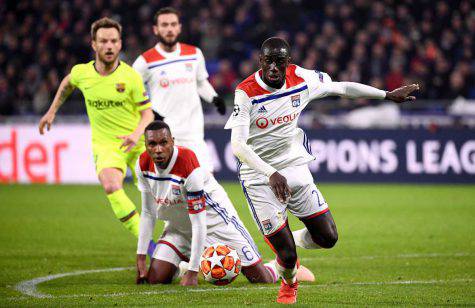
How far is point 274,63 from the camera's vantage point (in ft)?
22.1

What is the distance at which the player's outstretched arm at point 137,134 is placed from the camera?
870cm

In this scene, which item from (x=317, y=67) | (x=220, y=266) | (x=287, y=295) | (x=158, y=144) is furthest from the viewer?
(x=317, y=67)

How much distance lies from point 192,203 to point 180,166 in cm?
37

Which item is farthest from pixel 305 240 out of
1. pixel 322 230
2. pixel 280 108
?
pixel 280 108

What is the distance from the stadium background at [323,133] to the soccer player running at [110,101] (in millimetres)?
1161

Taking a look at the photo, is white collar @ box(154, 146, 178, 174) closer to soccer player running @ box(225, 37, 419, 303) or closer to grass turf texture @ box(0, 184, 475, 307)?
soccer player running @ box(225, 37, 419, 303)

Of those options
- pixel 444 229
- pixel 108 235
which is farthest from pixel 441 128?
pixel 108 235

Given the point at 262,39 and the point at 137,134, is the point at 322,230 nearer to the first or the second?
the point at 137,134

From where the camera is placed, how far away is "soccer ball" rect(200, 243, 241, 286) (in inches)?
295

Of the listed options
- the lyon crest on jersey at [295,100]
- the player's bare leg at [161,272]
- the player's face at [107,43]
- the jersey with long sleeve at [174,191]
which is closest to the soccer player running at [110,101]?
the player's face at [107,43]

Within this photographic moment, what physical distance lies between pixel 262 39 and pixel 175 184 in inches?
574

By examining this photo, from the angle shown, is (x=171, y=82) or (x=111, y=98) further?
(x=171, y=82)

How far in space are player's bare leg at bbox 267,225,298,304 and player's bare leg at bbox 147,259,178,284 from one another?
1.35 m

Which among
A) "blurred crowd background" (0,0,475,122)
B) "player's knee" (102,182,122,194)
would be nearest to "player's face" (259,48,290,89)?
"player's knee" (102,182,122,194)
